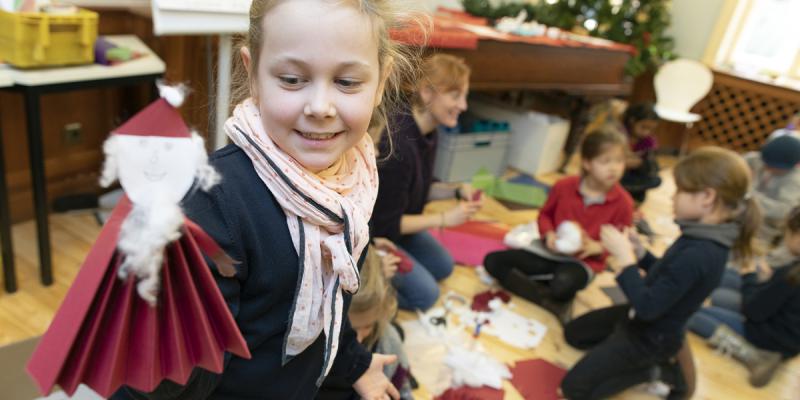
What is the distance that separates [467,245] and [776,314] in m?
1.19

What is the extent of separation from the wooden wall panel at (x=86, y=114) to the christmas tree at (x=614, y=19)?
87.3 inches

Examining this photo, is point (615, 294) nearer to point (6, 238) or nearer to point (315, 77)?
point (315, 77)

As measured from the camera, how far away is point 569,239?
203 cm

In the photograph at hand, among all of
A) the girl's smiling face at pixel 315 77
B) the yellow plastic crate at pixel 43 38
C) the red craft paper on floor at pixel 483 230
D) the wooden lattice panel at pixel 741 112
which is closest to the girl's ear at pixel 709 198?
the red craft paper on floor at pixel 483 230

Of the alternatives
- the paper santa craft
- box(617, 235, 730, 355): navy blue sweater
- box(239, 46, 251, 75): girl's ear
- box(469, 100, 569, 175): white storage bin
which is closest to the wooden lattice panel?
box(469, 100, 569, 175): white storage bin

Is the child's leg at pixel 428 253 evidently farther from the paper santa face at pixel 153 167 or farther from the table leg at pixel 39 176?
the paper santa face at pixel 153 167

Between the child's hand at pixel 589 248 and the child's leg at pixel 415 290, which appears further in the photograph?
the child's hand at pixel 589 248

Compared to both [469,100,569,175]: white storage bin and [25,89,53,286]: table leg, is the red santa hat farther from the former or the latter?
[469,100,569,175]: white storage bin

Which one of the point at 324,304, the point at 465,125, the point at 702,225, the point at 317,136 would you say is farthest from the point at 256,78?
the point at 465,125

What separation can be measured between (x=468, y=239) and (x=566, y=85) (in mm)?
1149

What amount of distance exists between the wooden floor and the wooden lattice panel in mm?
2830

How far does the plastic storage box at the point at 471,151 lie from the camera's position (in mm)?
3053

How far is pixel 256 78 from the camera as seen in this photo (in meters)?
0.62

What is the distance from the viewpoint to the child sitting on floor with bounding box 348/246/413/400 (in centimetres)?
123
